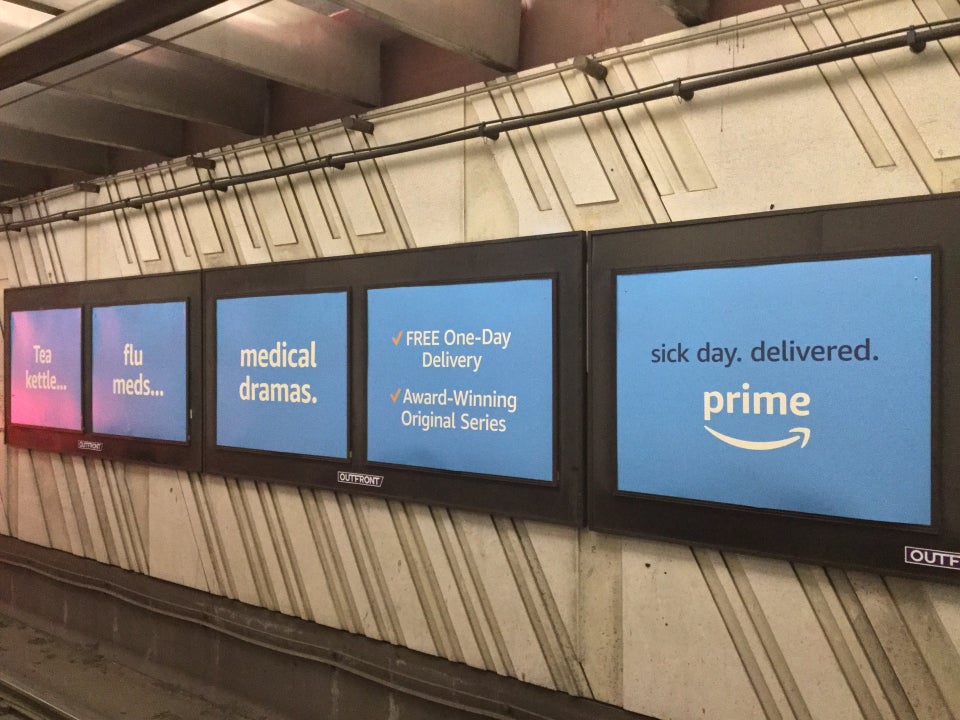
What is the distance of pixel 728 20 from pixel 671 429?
133 centimetres

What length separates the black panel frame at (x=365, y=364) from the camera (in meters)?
2.64

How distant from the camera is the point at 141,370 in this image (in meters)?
4.13

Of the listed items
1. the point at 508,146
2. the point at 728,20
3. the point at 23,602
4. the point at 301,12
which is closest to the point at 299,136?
the point at 301,12

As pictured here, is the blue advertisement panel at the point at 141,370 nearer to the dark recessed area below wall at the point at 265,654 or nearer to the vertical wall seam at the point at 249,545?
the vertical wall seam at the point at 249,545

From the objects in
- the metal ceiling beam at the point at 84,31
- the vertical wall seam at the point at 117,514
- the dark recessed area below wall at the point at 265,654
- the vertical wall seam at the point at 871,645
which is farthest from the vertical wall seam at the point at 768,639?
the vertical wall seam at the point at 117,514

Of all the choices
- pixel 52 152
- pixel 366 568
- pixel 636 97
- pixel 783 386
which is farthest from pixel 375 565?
pixel 52 152

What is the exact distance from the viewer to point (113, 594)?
4.44 metres

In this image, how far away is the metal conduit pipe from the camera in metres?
Result: 2.02

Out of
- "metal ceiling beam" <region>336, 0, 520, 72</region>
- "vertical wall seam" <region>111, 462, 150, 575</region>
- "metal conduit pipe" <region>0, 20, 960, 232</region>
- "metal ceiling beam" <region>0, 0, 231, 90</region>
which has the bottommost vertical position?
"vertical wall seam" <region>111, 462, 150, 575</region>

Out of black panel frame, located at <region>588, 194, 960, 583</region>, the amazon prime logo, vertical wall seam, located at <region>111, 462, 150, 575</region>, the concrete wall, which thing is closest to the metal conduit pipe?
the concrete wall

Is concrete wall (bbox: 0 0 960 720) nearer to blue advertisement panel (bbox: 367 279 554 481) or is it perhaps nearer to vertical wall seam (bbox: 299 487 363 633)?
vertical wall seam (bbox: 299 487 363 633)

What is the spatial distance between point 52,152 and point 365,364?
9.32ft

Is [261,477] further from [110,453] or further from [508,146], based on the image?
[508,146]

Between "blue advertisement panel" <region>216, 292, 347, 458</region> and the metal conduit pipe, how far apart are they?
0.61 m
